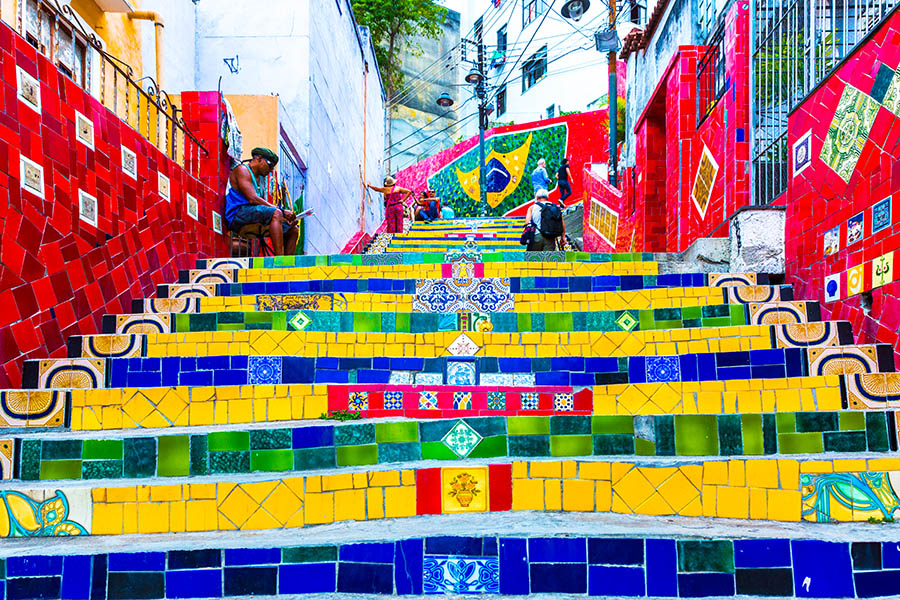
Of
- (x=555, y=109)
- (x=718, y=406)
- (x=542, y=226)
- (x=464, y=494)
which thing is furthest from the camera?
(x=555, y=109)

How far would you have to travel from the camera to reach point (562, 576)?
2.10m

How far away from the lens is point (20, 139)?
3723mm

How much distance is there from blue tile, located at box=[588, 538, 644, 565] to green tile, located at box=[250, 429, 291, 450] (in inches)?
44.5

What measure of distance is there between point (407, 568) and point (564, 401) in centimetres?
125

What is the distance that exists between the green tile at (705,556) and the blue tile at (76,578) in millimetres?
1675

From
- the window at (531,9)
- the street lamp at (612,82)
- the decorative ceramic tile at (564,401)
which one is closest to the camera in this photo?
the decorative ceramic tile at (564,401)

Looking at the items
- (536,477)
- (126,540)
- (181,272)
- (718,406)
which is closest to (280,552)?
(126,540)

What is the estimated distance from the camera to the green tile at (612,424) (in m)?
2.69

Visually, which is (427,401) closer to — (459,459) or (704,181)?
(459,459)

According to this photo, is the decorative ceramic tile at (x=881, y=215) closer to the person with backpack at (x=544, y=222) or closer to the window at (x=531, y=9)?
the person with backpack at (x=544, y=222)

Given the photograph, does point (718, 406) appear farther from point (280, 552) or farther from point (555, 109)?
point (555, 109)

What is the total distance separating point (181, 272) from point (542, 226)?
4472 mm

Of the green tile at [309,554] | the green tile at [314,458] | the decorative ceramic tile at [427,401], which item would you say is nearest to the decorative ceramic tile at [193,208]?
the decorative ceramic tile at [427,401]

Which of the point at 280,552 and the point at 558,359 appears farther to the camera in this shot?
the point at 558,359
